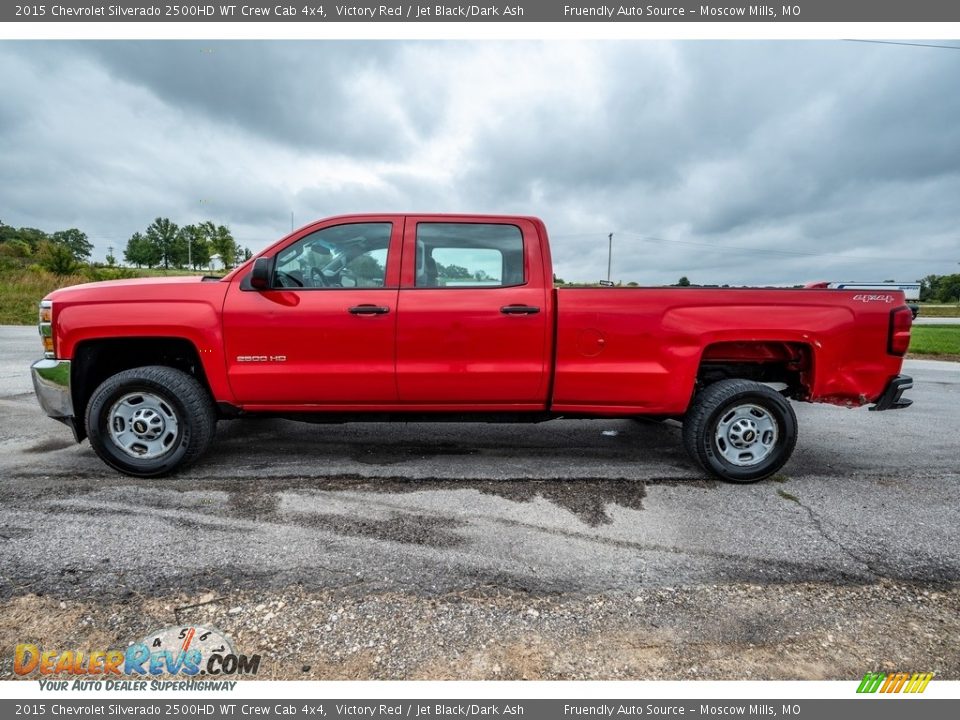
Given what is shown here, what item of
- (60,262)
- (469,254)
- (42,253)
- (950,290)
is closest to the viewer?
(469,254)

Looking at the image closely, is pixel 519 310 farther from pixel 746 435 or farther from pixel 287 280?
pixel 746 435

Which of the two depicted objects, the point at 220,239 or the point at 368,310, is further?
the point at 220,239

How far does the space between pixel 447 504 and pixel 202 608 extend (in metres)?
1.43

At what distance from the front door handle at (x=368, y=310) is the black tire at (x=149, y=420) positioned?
4.07 feet

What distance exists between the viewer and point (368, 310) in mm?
3398

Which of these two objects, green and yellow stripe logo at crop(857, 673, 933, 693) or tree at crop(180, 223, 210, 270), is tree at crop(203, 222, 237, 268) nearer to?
tree at crop(180, 223, 210, 270)

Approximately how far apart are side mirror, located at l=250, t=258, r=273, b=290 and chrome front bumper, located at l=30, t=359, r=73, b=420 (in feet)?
4.72

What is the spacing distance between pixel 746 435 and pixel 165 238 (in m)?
106

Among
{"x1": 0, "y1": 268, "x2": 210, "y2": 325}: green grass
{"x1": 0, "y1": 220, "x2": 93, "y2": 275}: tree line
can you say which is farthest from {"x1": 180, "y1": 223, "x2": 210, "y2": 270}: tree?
{"x1": 0, "y1": 268, "x2": 210, "y2": 325}: green grass

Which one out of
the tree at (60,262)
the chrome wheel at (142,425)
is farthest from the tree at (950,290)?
the tree at (60,262)

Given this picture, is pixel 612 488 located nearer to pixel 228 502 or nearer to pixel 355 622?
pixel 355 622

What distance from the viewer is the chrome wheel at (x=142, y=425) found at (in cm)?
347

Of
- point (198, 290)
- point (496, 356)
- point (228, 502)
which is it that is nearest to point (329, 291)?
point (198, 290)

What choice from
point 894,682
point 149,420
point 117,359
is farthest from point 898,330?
point 117,359
